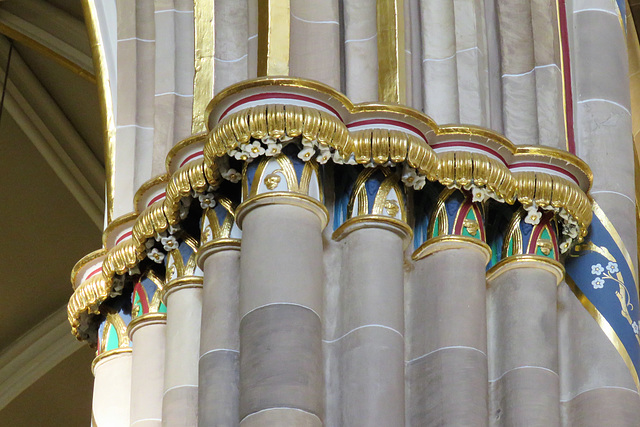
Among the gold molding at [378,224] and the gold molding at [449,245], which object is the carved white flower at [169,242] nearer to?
the gold molding at [378,224]

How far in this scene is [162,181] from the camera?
12.2ft

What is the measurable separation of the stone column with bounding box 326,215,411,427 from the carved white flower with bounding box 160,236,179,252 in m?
0.48

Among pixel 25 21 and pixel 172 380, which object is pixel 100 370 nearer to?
pixel 172 380

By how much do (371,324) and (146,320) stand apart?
0.78 m

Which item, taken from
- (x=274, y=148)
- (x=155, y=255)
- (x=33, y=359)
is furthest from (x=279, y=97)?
(x=33, y=359)

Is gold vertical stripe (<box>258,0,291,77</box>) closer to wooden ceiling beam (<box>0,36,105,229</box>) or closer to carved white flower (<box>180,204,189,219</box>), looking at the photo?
carved white flower (<box>180,204,189,219</box>)

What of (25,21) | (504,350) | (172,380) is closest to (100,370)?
(172,380)

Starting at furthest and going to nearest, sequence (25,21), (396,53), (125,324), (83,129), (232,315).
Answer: (83,129) < (25,21) < (125,324) < (396,53) < (232,315)

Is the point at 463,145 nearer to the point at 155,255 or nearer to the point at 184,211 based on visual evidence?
the point at 184,211

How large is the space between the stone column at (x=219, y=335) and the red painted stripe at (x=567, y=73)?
0.98m

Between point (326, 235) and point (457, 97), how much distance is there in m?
0.55

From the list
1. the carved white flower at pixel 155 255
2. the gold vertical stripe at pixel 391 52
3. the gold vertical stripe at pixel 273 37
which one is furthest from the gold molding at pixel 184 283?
the gold vertical stripe at pixel 391 52

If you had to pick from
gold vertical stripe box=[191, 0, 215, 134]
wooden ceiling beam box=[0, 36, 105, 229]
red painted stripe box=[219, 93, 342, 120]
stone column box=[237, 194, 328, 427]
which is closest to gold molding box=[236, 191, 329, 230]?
stone column box=[237, 194, 328, 427]

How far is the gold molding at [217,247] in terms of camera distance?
3461mm
